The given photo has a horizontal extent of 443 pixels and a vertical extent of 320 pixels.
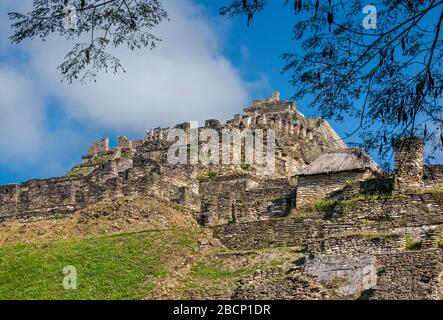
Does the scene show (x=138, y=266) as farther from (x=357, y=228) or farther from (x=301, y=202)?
(x=301, y=202)

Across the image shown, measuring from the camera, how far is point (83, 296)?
3391cm

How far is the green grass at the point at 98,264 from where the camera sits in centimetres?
3441

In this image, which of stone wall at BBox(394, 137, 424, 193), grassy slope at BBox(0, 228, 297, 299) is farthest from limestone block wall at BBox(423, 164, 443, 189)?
grassy slope at BBox(0, 228, 297, 299)

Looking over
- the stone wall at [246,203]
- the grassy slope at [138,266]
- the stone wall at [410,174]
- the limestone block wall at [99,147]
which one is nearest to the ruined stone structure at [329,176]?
the stone wall at [246,203]

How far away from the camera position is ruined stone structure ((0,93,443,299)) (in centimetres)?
3142

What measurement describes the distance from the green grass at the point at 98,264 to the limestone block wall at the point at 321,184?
4.42 metres

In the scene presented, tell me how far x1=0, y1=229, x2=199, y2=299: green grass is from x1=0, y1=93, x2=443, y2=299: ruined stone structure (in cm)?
244

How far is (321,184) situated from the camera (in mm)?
40781

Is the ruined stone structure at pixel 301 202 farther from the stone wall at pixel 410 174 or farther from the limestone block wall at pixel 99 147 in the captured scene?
the limestone block wall at pixel 99 147

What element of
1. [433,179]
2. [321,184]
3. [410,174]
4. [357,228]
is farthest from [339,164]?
[357,228]

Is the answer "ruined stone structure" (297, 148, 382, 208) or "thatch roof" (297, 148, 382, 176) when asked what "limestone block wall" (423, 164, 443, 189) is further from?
"ruined stone structure" (297, 148, 382, 208)

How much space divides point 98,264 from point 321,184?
8757 millimetres
